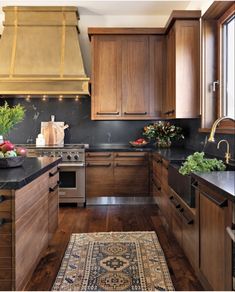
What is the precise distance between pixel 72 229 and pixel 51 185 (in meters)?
0.82

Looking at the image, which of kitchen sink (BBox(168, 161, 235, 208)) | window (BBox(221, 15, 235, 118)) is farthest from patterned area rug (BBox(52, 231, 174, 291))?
window (BBox(221, 15, 235, 118))

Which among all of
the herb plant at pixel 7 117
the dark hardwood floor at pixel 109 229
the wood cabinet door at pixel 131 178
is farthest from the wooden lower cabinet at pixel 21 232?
the wood cabinet door at pixel 131 178

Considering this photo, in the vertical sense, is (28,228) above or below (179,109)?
below

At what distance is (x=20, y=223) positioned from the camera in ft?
5.69

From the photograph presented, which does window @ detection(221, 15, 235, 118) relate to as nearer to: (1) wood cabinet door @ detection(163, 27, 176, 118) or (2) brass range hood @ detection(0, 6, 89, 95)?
(1) wood cabinet door @ detection(163, 27, 176, 118)

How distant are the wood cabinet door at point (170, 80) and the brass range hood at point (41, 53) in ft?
3.91

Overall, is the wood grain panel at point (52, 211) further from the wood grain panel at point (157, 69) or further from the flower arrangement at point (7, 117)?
the wood grain panel at point (157, 69)

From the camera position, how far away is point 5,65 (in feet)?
13.6

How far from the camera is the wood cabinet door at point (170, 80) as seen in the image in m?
3.67

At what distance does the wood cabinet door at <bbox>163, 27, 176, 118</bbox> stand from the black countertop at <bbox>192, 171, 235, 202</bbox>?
193 cm

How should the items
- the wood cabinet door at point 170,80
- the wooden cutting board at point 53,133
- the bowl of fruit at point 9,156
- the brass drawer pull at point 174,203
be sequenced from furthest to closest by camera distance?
the wooden cutting board at point 53,133 → the wood cabinet door at point 170,80 → the brass drawer pull at point 174,203 → the bowl of fruit at point 9,156

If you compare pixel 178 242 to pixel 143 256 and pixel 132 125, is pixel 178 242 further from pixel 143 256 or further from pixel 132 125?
pixel 132 125

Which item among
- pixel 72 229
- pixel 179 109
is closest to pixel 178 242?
pixel 72 229

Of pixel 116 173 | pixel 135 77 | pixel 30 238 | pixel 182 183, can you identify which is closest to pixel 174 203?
pixel 182 183
